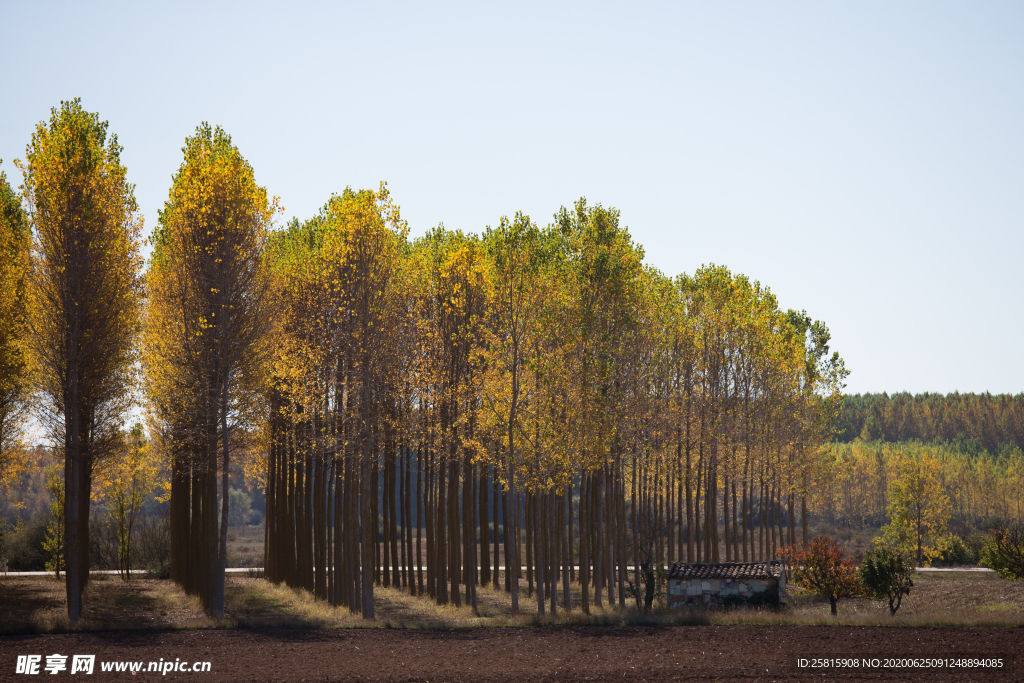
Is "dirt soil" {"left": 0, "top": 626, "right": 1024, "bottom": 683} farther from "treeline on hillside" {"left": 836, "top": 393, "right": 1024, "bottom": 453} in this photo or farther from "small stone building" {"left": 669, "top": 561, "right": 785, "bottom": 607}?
"treeline on hillside" {"left": 836, "top": 393, "right": 1024, "bottom": 453}

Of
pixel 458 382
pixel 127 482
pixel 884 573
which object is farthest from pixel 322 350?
pixel 884 573

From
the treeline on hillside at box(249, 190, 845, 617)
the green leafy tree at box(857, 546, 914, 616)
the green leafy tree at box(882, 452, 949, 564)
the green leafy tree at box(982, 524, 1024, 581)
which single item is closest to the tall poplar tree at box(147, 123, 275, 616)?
the treeline on hillside at box(249, 190, 845, 617)

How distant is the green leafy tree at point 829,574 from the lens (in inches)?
1032

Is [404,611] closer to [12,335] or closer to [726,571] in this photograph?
[726,571]

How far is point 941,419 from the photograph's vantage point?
160m

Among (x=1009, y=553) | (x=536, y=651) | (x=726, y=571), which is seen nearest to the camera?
(x=536, y=651)

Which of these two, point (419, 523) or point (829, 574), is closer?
point (829, 574)

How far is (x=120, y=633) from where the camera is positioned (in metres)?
19.5

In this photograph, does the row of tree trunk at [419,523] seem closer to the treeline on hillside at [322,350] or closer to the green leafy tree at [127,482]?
the treeline on hillside at [322,350]

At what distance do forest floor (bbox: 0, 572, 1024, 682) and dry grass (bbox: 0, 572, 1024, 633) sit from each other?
0.07 m

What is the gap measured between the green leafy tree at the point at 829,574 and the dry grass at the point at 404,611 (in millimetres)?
965

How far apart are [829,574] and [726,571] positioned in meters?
3.56

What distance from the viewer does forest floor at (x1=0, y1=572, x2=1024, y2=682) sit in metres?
15.0

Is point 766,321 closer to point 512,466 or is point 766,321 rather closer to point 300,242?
point 512,466
